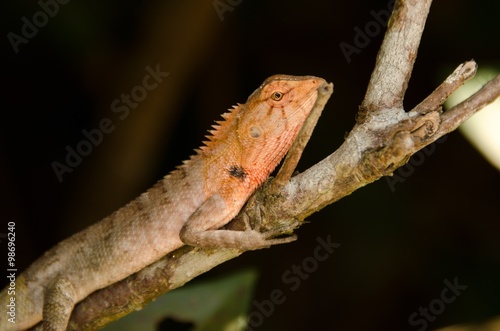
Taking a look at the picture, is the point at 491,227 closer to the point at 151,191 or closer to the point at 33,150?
the point at 151,191

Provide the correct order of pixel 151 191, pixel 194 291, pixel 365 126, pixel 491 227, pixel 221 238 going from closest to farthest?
pixel 365 126
pixel 221 238
pixel 151 191
pixel 194 291
pixel 491 227

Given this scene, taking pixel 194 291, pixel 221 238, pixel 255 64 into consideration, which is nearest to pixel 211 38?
pixel 255 64

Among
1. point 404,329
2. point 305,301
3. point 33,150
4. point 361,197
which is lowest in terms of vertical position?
point 404,329

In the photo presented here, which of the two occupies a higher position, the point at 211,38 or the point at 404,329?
the point at 211,38
